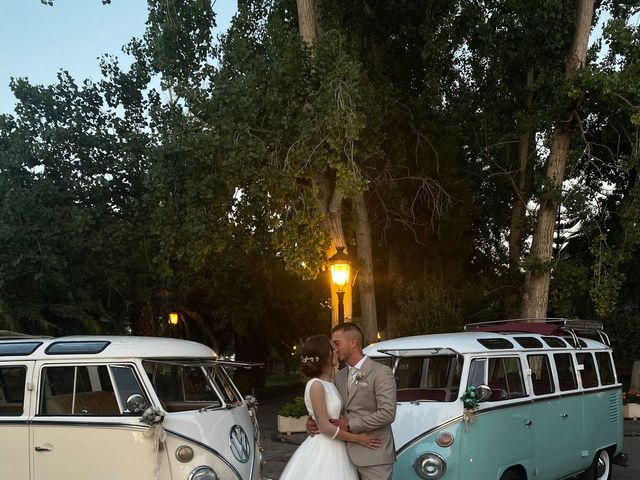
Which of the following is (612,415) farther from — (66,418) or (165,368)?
(66,418)

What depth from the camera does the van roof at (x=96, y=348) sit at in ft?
21.4

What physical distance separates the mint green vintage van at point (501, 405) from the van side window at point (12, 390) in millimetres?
3611

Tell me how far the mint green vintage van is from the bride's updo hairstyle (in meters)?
2.14

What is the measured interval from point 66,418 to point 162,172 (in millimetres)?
9556

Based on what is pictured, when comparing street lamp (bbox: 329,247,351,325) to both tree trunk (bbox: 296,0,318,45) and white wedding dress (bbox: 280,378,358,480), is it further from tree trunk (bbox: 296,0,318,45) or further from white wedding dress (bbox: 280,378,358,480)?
white wedding dress (bbox: 280,378,358,480)

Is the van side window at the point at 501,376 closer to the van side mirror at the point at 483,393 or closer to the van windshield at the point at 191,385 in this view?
the van side mirror at the point at 483,393

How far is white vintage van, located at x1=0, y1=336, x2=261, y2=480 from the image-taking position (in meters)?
6.18

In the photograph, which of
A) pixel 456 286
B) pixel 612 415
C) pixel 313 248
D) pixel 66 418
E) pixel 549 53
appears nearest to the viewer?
pixel 66 418

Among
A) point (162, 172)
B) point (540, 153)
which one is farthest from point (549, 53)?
point (162, 172)

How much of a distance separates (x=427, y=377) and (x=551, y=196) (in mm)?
10739

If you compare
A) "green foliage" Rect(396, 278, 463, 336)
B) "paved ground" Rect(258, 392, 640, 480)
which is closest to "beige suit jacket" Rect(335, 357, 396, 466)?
"paved ground" Rect(258, 392, 640, 480)

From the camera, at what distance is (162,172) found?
15.4m

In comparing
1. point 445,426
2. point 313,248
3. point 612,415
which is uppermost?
point 313,248

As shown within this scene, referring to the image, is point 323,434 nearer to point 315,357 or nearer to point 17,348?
point 315,357
